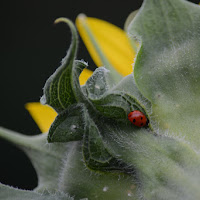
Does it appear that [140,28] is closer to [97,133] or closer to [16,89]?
[97,133]

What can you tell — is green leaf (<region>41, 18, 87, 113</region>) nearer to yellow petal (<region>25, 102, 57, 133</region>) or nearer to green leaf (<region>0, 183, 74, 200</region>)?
green leaf (<region>0, 183, 74, 200</region>)

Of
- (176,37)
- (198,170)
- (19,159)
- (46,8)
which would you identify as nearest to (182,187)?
(198,170)

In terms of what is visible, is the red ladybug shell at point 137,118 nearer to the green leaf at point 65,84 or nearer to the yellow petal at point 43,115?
the green leaf at point 65,84

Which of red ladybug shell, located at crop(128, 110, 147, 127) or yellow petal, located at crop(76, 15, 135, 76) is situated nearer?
red ladybug shell, located at crop(128, 110, 147, 127)

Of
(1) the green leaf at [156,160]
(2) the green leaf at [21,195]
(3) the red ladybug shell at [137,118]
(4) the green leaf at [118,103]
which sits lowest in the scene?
(2) the green leaf at [21,195]

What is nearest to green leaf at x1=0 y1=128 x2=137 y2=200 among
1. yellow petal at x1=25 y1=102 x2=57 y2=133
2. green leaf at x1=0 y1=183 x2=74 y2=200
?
green leaf at x1=0 y1=183 x2=74 y2=200

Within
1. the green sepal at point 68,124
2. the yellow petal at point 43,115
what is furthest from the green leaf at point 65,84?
the yellow petal at point 43,115
